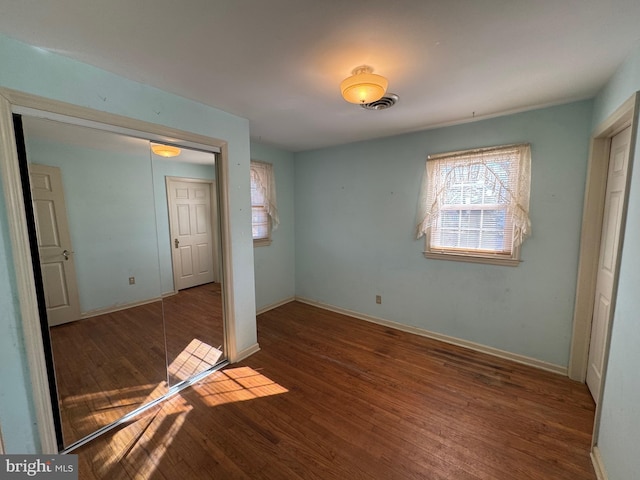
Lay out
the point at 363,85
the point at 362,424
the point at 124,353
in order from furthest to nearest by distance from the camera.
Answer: the point at 124,353
the point at 362,424
the point at 363,85

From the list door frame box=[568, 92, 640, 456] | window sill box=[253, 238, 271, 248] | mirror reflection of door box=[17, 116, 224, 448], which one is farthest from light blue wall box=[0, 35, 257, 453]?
door frame box=[568, 92, 640, 456]

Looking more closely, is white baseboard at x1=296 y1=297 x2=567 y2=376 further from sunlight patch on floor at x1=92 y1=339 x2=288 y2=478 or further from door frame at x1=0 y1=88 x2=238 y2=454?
door frame at x1=0 y1=88 x2=238 y2=454

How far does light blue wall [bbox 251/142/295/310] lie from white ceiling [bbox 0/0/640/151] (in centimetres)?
168

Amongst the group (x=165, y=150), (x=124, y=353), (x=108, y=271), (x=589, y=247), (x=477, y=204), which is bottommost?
(x=124, y=353)

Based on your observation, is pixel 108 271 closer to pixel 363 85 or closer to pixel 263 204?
pixel 263 204

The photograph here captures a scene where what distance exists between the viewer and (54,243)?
1.55 metres

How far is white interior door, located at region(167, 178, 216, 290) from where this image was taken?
219 centimetres

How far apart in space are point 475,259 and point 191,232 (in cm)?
289

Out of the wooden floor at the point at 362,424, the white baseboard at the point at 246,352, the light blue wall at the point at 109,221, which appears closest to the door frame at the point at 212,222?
the light blue wall at the point at 109,221

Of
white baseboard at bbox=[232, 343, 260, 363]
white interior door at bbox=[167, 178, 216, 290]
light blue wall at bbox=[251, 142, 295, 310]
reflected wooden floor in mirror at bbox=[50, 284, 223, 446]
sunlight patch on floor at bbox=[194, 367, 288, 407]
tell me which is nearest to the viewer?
reflected wooden floor in mirror at bbox=[50, 284, 223, 446]

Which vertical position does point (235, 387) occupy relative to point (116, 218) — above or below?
below

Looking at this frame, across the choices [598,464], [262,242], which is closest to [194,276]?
[262,242]

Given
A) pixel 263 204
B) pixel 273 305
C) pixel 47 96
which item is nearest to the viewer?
pixel 47 96

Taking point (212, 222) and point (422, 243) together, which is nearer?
point (212, 222)
